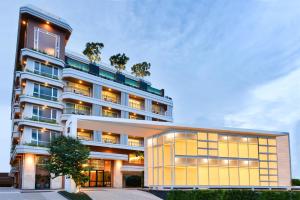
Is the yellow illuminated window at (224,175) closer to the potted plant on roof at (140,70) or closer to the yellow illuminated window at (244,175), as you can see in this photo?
the yellow illuminated window at (244,175)

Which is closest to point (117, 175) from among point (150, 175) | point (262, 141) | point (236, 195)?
point (150, 175)

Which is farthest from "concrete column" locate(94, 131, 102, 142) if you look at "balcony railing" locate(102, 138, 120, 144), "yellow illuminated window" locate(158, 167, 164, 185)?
"yellow illuminated window" locate(158, 167, 164, 185)

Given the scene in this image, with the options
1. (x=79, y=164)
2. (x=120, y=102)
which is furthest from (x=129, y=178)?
(x=79, y=164)

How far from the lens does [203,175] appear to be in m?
38.8

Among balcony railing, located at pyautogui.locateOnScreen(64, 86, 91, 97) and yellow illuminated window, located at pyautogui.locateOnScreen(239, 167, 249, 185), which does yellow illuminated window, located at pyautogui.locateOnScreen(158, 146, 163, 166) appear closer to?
yellow illuminated window, located at pyautogui.locateOnScreen(239, 167, 249, 185)

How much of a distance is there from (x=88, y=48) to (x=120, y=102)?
36.4 ft

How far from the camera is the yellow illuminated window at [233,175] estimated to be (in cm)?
4022

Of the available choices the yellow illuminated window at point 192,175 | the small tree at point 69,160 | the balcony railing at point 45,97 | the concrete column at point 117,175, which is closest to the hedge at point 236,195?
the small tree at point 69,160

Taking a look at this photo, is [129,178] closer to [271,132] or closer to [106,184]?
[106,184]

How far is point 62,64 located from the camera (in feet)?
187

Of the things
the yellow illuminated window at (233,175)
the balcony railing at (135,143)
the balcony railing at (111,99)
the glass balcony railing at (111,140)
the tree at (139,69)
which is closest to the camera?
the yellow illuminated window at (233,175)

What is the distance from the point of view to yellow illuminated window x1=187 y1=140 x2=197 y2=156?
125 feet

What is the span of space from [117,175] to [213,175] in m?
23.3

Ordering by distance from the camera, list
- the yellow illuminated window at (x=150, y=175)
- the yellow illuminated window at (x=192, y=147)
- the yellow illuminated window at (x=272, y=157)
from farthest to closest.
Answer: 1. the yellow illuminated window at (x=272, y=157)
2. the yellow illuminated window at (x=150, y=175)
3. the yellow illuminated window at (x=192, y=147)
